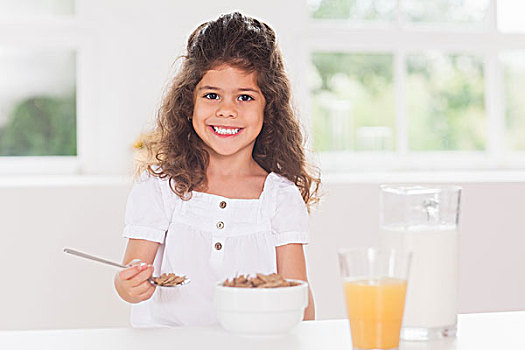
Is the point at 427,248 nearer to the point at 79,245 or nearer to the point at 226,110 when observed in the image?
the point at 226,110

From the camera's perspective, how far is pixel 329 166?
2.79 m

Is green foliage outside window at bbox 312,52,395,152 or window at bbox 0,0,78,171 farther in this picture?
green foliage outside window at bbox 312,52,395,152

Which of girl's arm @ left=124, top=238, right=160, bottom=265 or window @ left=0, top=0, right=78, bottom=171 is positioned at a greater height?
window @ left=0, top=0, right=78, bottom=171

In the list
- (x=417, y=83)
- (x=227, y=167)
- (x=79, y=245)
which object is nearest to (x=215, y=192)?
(x=227, y=167)

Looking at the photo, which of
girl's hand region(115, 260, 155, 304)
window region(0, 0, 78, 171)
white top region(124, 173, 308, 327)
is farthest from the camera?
window region(0, 0, 78, 171)

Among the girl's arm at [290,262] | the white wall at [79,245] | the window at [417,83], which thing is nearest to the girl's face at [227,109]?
the girl's arm at [290,262]

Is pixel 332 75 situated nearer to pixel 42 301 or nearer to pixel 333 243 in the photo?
pixel 333 243

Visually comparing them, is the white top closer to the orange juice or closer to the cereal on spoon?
the cereal on spoon

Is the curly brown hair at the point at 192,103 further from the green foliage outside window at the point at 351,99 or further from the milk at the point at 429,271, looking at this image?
the green foliage outside window at the point at 351,99

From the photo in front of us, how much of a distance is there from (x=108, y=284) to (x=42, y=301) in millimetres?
195

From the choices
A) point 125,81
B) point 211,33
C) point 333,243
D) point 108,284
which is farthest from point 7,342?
point 125,81

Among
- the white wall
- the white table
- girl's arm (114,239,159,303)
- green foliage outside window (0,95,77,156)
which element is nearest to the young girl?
girl's arm (114,239,159,303)

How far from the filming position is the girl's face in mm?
1524

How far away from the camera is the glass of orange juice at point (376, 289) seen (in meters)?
0.87
